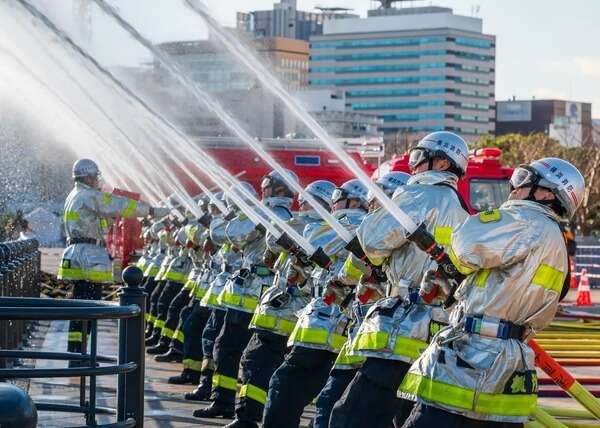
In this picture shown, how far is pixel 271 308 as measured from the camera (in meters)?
9.73

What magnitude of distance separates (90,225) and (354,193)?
4.73 metres

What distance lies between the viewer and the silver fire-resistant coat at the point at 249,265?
1104 centimetres

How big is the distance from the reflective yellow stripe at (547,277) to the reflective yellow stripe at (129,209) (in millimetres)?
7366

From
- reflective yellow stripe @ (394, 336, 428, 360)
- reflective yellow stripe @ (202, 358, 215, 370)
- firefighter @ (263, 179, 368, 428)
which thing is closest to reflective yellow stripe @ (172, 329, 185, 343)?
reflective yellow stripe @ (202, 358, 215, 370)

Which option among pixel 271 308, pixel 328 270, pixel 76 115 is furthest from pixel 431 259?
pixel 76 115

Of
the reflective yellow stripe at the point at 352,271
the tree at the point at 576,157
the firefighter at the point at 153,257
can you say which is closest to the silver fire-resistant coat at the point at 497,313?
the reflective yellow stripe at the point at 352,271

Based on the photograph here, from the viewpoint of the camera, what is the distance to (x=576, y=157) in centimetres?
5809

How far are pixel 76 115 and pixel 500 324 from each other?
10.7 metres

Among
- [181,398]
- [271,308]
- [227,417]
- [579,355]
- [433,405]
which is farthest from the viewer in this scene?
[579,355]

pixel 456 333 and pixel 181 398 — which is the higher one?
pixel 456 333

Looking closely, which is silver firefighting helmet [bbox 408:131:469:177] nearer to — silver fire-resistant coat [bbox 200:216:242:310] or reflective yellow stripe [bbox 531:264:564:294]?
reflective yellow stripe [bbox 531:264:564:294]

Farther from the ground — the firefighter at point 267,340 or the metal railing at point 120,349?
the metal railing at point 120,349

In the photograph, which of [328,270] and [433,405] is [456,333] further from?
[328,270]

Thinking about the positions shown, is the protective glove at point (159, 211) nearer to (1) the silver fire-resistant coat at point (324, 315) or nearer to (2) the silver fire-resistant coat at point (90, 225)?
(2) the silver fire-resistant coat at point (90, 225)
